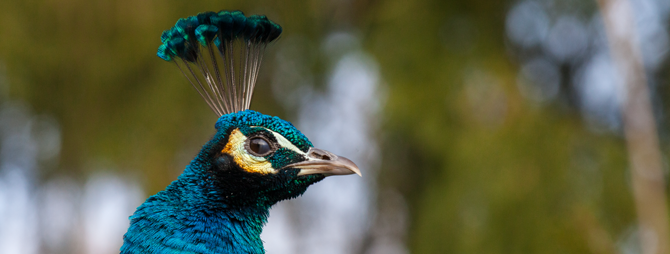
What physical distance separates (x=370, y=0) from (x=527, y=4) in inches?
22.0

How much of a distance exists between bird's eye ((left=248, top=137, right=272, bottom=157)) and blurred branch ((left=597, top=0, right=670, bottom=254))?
1.04m

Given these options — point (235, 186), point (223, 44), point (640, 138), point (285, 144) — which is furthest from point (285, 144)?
point (640, 138)

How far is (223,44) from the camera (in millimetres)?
1054

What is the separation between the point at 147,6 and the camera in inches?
68.5

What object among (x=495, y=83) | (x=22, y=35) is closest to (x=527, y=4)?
(x=495, y=83)

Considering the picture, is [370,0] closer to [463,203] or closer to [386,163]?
[386,163]

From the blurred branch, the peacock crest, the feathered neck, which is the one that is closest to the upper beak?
the feathered neck

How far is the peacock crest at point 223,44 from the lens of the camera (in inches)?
40.3

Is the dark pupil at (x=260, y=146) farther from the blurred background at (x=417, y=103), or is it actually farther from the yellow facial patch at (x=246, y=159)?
the blurred background at (x=417, y=103)

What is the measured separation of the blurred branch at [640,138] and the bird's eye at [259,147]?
104cm

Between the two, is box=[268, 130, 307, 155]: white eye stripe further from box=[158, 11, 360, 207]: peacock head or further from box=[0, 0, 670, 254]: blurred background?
box=[0, 0, 670, 254]: blurred background

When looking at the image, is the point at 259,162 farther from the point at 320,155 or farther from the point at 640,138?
the point at 640,138

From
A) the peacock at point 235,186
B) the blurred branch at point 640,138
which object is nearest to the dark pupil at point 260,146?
the peacock at point 235,186

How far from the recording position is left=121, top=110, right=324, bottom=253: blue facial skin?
0.83 metres
